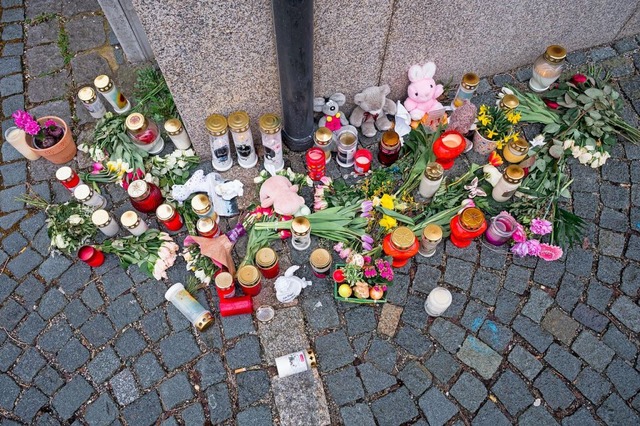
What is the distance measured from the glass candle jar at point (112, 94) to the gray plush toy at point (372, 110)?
2012 millimetres

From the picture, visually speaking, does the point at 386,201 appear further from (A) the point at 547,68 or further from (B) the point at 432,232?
(A) the point at 547,68

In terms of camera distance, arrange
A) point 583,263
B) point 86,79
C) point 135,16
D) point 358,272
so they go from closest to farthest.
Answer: point 358,272, point 583,263, point 135,16, point 86,79

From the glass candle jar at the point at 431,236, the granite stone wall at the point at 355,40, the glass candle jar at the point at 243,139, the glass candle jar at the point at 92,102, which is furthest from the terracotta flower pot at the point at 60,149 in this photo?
the glass candle jar at the point at 431,236

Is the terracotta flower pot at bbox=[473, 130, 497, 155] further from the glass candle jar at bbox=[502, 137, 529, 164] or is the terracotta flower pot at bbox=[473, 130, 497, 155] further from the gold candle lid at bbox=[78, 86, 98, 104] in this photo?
the gold candle lid at bbox=[78, 86, 98, 104]

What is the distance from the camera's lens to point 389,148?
3.83 m

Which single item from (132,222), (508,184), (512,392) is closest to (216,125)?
(132,222)

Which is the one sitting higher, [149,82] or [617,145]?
[149,82]

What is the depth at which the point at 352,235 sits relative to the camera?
12.2 feet

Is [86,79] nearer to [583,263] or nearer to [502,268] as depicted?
[502,268]

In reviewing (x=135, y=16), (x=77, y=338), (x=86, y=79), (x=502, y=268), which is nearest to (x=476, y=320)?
(x=502, y=268)

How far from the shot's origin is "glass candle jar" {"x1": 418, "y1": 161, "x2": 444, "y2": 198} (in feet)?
11.7

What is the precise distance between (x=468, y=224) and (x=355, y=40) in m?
1.64

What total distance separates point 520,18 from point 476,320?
8.58 ft

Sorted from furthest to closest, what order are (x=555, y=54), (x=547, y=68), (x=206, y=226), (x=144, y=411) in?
Answer: (x=547, y=68) < (x=555, y=54) < (x=206, y=226) < (x=144, y=411)
